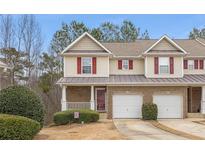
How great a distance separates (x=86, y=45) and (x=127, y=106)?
233 inches

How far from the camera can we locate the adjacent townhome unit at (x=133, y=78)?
3092 cm

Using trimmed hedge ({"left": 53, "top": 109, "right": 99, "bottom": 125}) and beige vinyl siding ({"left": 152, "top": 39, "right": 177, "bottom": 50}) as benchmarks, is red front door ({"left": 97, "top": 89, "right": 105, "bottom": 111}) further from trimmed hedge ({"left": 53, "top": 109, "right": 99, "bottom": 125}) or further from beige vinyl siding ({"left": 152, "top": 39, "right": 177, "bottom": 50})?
beige vinyl siding ({"left": 152, "top": 39, "right": 177, "bottom": 50})

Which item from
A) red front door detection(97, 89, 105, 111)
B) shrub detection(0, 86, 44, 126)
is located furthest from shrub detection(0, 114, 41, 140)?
red front door detection(97, 89, 105, 111)

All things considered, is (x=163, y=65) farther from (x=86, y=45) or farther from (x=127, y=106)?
(x=86, y=45)

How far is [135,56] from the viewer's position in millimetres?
33500

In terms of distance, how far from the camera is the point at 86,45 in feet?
106

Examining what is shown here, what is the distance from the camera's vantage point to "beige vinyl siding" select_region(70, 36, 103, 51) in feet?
106

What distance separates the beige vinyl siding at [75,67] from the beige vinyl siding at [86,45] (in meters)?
0.83

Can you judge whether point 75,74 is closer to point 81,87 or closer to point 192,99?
point 81,87

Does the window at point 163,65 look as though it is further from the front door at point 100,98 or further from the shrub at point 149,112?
the front door at point 100,98

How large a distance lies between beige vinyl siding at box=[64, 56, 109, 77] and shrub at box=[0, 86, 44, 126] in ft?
43.1

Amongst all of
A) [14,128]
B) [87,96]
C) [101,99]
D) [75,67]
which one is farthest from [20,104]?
[101,99]

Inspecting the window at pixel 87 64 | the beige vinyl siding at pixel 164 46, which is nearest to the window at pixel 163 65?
the beige vinyl siding at pixel 164 46
